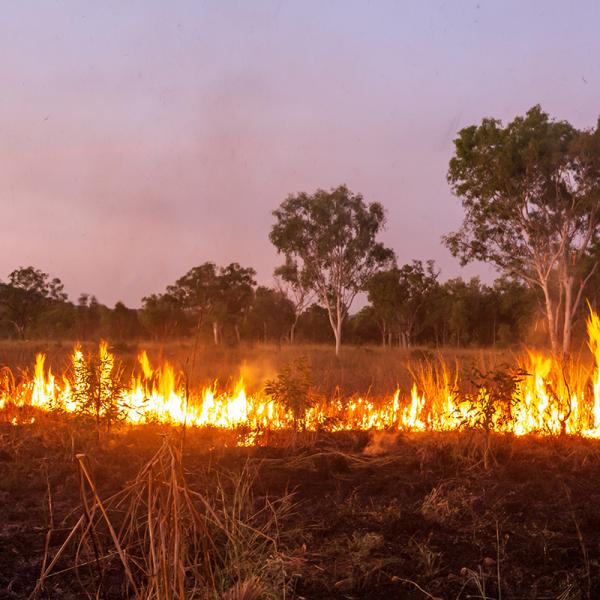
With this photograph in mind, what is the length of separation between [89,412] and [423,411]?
139 inches

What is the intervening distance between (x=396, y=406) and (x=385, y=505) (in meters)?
2.97

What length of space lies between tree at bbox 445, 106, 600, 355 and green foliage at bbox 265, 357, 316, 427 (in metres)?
18.4

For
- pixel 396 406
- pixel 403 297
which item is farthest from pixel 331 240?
pixel 396 406

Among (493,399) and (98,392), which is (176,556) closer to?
(493,399)

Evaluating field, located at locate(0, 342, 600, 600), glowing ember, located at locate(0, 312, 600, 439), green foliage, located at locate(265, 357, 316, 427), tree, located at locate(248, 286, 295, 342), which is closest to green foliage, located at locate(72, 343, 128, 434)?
glowing ember, located at locate(0, 312, 600, 439)

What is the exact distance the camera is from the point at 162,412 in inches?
308

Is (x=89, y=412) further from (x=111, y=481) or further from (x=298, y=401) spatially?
(x=298, y=401)

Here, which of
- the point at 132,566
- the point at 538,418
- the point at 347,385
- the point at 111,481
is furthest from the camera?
the point at 347,385

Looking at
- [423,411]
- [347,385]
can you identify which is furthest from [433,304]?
[423,411]

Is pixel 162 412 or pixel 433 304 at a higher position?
pixel 433 304

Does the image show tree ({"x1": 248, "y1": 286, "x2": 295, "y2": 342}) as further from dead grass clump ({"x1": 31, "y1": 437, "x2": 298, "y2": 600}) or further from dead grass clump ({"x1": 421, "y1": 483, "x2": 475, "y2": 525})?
dead grass clump ({"x1": 31, "y1": 437, "x2": 298, "y2": 600})

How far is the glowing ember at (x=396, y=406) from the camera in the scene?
6.76m

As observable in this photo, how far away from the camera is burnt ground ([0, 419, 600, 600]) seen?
361 centimetres

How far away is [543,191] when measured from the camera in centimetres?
2409
